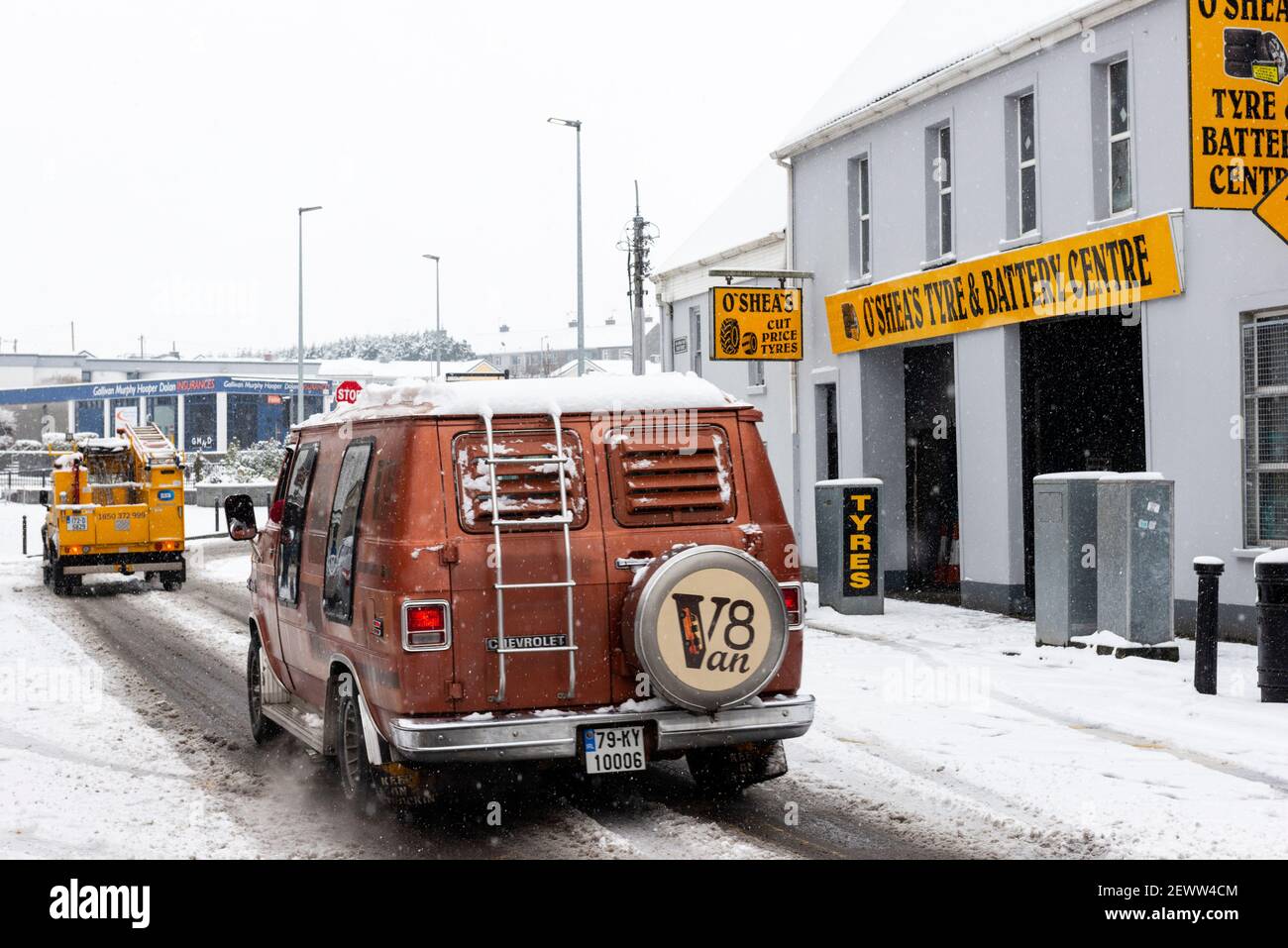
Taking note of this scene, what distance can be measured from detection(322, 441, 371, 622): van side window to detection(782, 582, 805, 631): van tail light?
220cm

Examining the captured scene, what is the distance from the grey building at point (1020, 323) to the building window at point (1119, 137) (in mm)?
23

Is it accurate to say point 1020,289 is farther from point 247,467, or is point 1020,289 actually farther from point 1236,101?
point 247,467

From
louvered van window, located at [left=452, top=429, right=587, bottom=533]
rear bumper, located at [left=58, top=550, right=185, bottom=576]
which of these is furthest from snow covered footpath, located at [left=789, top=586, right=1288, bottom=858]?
rear bumper, located at [left=58, top=550, right=185, bottom=576]

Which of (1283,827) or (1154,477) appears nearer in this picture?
(1283,827)

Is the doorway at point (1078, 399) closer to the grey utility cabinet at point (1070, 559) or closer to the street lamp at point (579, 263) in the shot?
the grey utility cabinet at point (1070, 559)

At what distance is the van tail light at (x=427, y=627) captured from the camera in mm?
6484

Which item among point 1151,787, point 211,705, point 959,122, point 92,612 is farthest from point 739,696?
point 92,612

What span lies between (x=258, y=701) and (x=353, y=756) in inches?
97.6

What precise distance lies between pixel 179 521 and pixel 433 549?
17.2 meters

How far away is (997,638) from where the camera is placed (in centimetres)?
1468

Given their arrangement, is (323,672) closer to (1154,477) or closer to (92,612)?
(1154,477)

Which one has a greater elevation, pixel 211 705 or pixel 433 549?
pixel 433 549

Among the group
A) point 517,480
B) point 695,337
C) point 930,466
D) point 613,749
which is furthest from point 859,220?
point 613,749

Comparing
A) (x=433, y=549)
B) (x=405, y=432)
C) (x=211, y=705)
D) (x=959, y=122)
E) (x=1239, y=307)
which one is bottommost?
(x=211, y=705)
